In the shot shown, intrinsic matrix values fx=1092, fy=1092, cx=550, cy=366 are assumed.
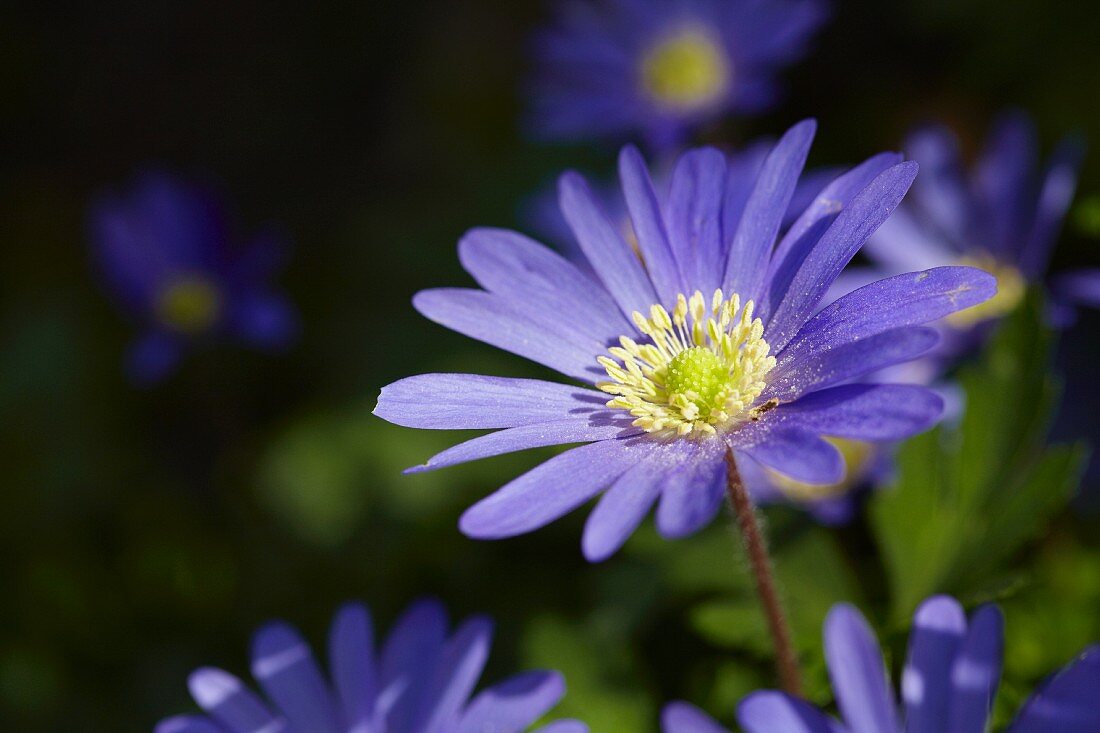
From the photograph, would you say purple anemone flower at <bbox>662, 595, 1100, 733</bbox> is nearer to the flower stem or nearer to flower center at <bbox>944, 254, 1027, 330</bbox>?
the flower stem

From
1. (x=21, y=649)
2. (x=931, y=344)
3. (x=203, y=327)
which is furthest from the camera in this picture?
(x=203, y=327)

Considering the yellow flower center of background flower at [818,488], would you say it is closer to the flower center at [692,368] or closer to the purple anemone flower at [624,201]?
the purple anemone flower at [624,201]

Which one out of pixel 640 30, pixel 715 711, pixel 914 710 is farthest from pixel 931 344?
pixel 640 30

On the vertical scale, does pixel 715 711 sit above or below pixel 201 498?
below

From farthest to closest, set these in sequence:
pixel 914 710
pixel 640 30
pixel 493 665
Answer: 1. pixel 640 30
2. pixel 493 665
3. pixel 914 710

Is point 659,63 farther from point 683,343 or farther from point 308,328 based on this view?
point 683,343

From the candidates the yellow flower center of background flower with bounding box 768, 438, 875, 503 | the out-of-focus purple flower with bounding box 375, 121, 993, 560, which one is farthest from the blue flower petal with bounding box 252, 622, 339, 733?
the yellow flower center of background flower with bounding box 768, 438, 875, 503

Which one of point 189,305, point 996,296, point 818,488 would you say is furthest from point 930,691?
point 189,305

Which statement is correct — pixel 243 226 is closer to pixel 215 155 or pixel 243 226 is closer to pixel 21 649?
pixel 215 155
